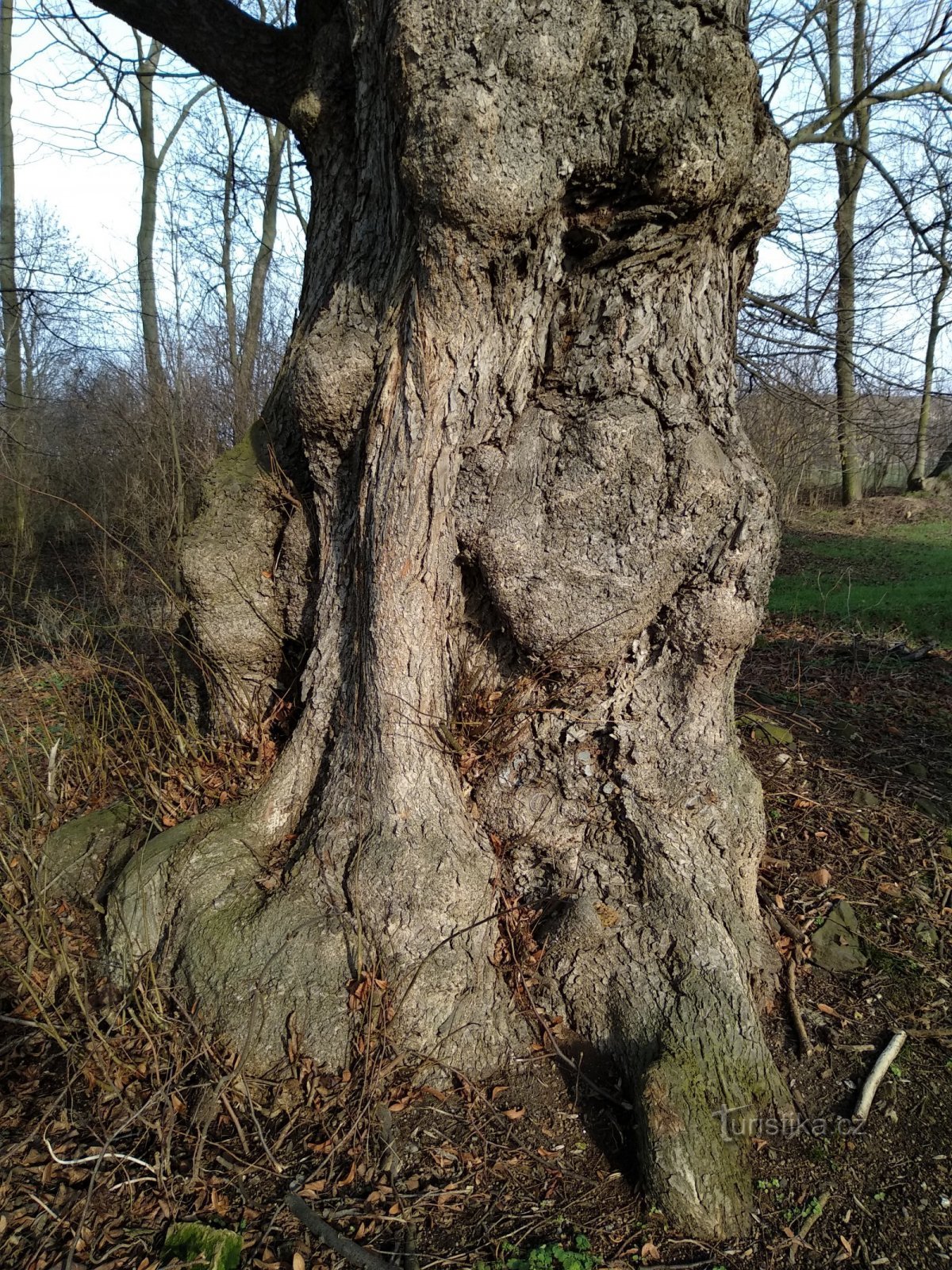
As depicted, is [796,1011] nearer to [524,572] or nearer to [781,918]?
[781,918]

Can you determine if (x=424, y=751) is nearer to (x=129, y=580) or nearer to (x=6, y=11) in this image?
(x=129, y=580)

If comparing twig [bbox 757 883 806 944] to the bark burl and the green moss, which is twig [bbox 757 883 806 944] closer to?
the bark burl

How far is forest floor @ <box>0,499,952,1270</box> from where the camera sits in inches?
81.4

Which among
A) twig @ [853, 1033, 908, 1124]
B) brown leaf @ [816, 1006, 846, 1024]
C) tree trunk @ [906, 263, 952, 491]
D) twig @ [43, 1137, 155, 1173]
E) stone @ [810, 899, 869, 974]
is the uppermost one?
tree trunk @ [906, 263, 952, 491]

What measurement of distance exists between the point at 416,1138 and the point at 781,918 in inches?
65.8

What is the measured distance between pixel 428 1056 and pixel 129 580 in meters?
6.32

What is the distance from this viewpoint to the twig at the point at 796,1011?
2643mm

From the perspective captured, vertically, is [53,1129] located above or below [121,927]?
below

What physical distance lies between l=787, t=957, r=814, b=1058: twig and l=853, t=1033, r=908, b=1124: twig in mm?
197

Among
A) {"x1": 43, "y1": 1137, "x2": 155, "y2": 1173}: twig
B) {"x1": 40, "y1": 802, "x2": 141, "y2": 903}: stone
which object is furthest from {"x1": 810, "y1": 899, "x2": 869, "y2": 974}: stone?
{"x1": 40, "y1": 802, "x2": 141, "y2": 903}: stone

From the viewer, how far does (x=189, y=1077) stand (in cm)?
244

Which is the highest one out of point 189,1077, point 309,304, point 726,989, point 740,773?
point 309,304

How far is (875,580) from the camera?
9.94 m

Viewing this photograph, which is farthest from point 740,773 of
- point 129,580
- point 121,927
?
point 129,580
